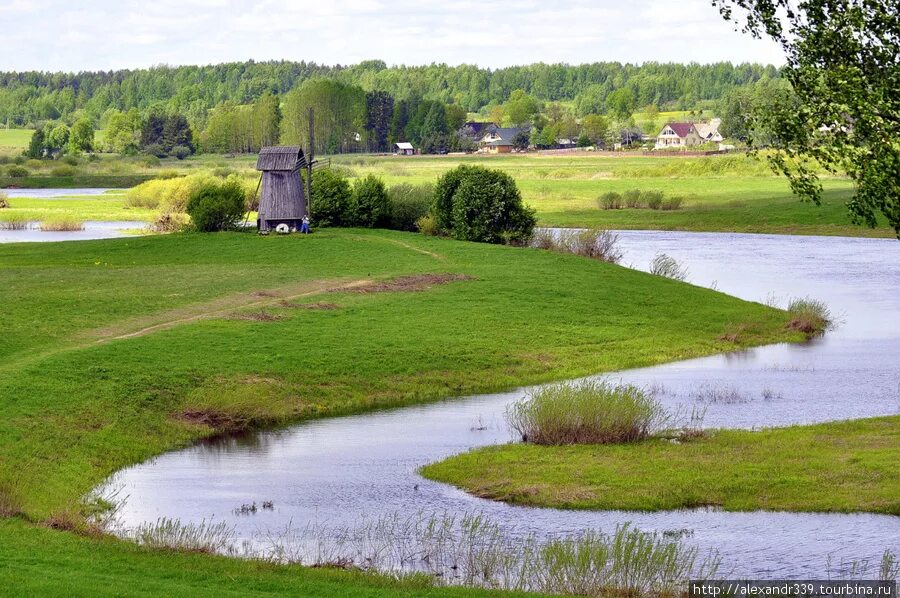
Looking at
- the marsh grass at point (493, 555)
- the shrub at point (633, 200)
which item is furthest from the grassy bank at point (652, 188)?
the marsh grass at point (493, 555)

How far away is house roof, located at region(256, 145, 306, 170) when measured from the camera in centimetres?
6645

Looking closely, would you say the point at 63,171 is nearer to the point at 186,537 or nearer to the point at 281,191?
the point at 281,191

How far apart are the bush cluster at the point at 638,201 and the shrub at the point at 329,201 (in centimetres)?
4138

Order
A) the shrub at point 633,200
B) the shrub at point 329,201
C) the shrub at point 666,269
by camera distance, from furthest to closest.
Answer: the shrub at point 633,200, the shrub at point 329,201, the shrub at point 666,269

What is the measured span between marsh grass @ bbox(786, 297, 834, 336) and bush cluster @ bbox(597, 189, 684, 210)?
2151 inches

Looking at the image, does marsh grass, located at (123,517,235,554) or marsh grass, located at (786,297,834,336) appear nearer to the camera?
marsh grass, located at (123,517,235,554)

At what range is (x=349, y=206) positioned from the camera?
69.9 m

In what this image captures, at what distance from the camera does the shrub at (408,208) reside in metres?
70.4

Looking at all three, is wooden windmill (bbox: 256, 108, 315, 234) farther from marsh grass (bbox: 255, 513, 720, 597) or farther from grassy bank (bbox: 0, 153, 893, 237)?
marsh grass (bbox: 255, 513, 720, 597)

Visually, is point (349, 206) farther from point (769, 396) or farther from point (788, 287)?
point (769, 396)

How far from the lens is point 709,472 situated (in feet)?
84.3

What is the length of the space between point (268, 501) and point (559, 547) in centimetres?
769

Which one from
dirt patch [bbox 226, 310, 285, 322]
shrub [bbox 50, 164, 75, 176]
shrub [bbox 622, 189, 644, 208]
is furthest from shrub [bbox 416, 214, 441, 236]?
shrub [bbox 50, 164, 75, 176]

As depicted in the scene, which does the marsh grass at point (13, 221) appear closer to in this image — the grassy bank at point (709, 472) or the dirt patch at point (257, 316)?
the dirt patch at point (257, 316)
